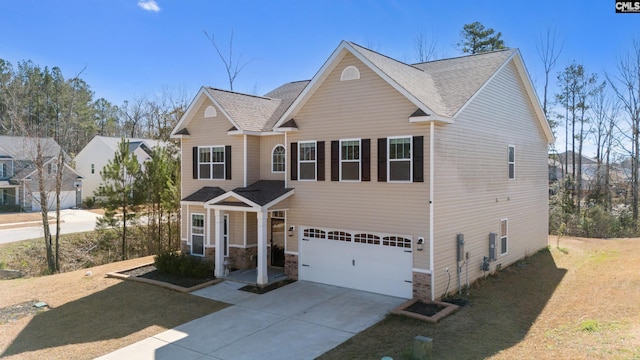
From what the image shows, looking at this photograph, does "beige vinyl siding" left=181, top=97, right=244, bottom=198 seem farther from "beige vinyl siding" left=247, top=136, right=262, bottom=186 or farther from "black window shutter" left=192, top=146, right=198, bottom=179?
"beige vinyl siding" left=247, top=136, right=262, bottom=186

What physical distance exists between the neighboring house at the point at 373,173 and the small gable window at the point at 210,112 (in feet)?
0.20

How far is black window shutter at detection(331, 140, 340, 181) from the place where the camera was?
583 inches

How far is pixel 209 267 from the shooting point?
16.7 metres

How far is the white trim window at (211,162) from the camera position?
1841 cm

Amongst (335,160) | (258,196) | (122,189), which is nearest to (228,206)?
(258,196)

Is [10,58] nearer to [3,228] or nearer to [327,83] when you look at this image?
[3,228]

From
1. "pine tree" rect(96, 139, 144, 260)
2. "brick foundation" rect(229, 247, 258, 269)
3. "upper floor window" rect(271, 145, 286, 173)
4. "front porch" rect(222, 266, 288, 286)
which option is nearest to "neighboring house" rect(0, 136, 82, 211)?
"pine tree" rect(96, 139, 144, 260)

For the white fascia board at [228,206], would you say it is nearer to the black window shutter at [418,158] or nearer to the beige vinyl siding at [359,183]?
the beige vinyl siding at [359,183]

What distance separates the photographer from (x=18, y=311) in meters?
13.6

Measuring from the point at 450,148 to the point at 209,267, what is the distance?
9891 mm

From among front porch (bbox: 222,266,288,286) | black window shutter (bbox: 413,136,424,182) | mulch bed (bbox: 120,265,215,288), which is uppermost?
black window shutter (bbox: 413,136,424,182)

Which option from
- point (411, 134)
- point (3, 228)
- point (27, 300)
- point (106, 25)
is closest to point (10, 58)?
point (3, 228)

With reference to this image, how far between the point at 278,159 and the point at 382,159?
5178 mm

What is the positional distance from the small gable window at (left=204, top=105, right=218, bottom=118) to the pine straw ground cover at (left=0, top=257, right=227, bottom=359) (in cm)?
731
